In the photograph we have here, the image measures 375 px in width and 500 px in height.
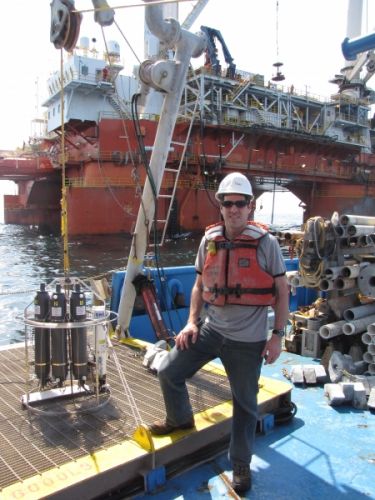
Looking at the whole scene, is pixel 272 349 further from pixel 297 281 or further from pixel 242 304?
pixel 297 281

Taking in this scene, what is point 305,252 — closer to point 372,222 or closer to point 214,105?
point 372,222

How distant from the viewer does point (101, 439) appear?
3227 millimetres

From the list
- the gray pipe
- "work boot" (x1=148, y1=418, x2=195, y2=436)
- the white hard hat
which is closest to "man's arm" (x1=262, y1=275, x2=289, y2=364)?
the white hard hat

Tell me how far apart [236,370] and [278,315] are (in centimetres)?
45

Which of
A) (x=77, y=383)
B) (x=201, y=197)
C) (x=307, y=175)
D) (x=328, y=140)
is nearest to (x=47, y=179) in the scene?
(x=201, y=197)

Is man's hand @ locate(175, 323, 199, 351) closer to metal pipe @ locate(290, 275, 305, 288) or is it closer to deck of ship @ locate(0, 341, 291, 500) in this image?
deck of ship @ locate(0, 341, 291, 500)

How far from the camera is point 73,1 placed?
402 cm

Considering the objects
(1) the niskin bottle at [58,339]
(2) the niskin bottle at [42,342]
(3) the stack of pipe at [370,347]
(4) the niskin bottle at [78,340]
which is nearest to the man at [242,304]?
(4) the niskin bottle at [78,340]

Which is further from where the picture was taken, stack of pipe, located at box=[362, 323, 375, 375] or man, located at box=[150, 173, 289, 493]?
stack of pipe, located at box=[362, 323, 375, 375]

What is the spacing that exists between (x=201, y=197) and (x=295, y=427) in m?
25.8

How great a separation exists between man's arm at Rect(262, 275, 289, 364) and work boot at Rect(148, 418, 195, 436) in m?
0.91

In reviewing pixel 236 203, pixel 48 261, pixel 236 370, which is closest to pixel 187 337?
pixel 236 370

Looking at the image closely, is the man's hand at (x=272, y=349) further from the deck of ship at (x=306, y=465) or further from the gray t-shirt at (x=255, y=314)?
the deck of ship at (x=306, y=465)

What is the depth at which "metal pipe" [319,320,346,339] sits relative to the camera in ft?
→ 17.1
